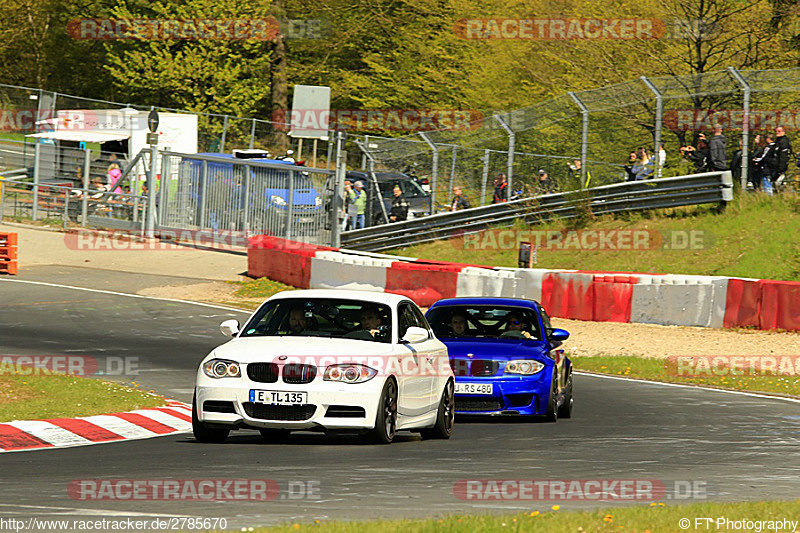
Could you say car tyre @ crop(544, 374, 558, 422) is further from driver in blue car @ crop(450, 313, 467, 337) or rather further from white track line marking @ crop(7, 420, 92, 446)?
white track line marking @ crop(7, 420, 92, 446)

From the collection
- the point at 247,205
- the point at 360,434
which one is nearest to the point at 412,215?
the point at 247,205

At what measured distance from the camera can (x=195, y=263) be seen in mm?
33812

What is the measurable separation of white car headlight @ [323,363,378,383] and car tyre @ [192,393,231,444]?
3.58ft

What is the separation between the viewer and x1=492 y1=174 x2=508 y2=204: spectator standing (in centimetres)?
3222

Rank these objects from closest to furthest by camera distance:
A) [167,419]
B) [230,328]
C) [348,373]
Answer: [348,373] < [230,328] < [167,419]

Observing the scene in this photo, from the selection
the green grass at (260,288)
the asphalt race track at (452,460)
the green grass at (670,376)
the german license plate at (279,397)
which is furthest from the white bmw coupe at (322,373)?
the green grass at (260,288)

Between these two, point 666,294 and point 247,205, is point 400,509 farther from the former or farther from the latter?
point 247,205

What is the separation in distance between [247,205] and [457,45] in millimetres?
18270

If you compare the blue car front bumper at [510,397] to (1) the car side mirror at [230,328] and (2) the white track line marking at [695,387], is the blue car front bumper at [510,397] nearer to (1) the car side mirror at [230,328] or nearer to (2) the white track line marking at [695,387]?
(1) the car side mirror at [230,328]

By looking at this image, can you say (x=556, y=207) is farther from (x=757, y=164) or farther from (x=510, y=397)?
(x=510, y=397)

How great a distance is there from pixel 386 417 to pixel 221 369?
1.48 metres

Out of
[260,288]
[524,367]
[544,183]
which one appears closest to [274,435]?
[524,367]

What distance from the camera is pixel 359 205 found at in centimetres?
3453
